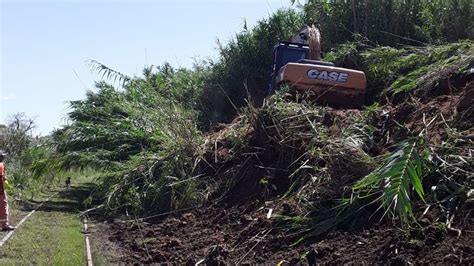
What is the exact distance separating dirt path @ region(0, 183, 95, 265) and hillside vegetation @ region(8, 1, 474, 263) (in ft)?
3.00

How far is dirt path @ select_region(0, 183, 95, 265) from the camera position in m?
11.1

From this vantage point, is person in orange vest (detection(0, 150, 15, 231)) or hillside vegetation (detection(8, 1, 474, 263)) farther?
person in orange vest (detection(0, 150, 15, 231))

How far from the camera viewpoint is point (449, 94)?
1146 cm

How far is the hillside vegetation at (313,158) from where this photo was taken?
27.1ft

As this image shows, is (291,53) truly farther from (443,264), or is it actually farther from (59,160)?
(443,264)

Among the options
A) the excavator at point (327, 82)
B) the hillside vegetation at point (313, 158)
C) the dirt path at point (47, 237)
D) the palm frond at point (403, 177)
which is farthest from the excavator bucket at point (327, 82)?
the palm frond at point (403, 177)

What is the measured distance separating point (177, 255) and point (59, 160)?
854cm

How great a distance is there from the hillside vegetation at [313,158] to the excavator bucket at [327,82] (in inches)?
18.4

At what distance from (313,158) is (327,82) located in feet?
11.5

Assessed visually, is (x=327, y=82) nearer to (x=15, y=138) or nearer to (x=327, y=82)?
(x=327, y=82)

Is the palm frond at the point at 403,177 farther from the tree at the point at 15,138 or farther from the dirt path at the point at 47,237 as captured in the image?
the tree at the point at 15,138

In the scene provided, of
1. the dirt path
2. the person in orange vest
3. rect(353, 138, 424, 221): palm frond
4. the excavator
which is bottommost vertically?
the dirt path

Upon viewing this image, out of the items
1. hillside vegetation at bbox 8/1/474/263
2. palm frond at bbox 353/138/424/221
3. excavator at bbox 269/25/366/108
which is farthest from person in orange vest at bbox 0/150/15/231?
palm frond at bbox 353/138/424/221

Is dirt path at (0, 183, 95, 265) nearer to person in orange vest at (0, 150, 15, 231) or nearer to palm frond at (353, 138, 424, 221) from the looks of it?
person in orange vest at (0, 150, 15, 231)
